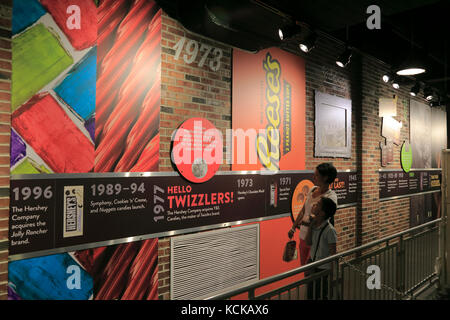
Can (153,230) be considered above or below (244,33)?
below

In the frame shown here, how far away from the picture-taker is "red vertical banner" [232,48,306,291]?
423 cm

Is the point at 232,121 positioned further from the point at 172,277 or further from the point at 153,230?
the point at 172,277

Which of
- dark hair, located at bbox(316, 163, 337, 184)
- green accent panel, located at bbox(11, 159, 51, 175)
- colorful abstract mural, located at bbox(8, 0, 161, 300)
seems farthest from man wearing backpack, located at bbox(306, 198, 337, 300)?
green accent panel, located at bbox(11, 159, 51, 175)

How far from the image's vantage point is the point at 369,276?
3252mm

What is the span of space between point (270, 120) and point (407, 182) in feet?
16.8

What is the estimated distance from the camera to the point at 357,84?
6.48 meters

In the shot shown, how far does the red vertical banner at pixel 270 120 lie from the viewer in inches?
167

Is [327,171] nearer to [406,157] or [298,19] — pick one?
[298,19]

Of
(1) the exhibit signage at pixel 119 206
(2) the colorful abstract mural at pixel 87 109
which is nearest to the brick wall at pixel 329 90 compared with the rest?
(1) the exhibit signage at pixel 119 206

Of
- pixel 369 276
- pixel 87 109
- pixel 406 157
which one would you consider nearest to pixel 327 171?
pixel 369 276

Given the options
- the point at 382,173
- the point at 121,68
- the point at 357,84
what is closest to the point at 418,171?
the point at 382,173

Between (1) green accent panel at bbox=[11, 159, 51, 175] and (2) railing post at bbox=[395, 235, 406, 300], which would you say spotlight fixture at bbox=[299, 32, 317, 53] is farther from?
(1) green accent panel at bbox=[11, 159, 51, 175]

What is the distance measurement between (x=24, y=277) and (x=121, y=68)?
1851 millimetres

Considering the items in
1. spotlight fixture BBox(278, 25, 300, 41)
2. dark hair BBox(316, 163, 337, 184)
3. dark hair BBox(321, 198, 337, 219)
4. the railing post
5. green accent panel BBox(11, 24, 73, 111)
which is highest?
spotlight fixture BBox(278, 25, 300, 41)
